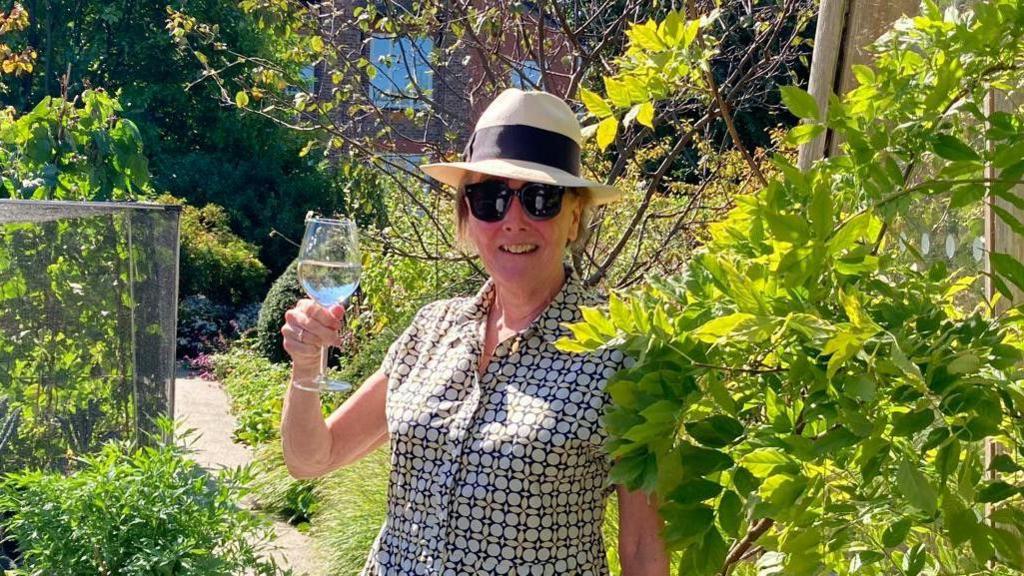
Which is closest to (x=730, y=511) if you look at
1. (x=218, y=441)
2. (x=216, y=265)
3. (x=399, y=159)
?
(x=399, y=159)

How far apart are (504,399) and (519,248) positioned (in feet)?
1.03

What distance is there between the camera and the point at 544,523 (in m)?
2.18

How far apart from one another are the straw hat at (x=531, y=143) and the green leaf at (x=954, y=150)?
816 mm

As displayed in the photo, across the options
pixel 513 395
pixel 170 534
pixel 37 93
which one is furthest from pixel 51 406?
pixel 37 93

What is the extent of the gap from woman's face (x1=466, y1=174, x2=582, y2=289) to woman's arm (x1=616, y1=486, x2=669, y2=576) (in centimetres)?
48

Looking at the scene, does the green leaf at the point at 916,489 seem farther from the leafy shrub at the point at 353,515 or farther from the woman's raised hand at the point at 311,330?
the leafy shrub at the point at 353,515

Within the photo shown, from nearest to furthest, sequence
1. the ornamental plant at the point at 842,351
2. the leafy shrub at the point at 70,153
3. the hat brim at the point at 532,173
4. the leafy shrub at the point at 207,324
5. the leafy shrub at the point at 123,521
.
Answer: the ornamental plant at the point at 842,351 < the hat brim at the point at 532,173 < the leafy shrub at the point at 123,521 < the leafy shrub at the point at 70,153 < the leafy shrub at the point at 207,324

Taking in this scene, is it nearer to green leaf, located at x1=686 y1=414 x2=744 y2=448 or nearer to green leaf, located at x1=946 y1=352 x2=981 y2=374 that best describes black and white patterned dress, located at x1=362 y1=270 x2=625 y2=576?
green leaf, located at x1=686 y1=414 x2=744 y2=448

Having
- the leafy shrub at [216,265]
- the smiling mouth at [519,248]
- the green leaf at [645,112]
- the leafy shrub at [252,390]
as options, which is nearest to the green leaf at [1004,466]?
the green leaf at [645,112]

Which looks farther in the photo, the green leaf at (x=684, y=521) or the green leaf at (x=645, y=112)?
the green leaf at (x=645, y=112)

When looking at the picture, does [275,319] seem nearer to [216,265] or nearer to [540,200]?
[216,265]

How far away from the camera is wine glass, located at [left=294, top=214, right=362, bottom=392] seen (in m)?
2.39

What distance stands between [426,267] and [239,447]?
7.88 ft

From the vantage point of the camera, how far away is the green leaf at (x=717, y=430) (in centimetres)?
170
